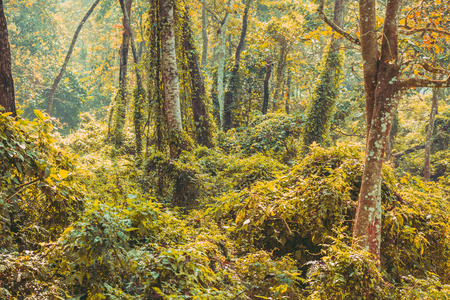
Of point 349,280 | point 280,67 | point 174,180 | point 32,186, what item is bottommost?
point 349,280

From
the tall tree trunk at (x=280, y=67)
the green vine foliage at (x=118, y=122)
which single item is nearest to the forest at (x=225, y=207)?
the green vine foliage at (x=118, y=122)

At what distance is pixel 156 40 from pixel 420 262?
6.97 metres

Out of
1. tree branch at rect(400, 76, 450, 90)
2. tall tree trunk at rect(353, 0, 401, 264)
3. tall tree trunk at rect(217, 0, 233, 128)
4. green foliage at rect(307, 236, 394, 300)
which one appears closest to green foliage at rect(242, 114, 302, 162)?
tall tree trunk at rect(217, 0, 233, 128)

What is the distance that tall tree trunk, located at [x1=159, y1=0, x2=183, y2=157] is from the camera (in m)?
7.20

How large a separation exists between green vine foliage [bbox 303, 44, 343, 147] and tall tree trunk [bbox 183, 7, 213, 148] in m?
3.26

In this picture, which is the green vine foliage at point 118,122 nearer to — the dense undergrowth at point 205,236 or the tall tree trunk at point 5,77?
the dense undergrowth at point 205,236

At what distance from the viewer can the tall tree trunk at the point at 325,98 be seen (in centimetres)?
962

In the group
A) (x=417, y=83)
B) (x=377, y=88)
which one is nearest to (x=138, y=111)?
(x=377, y=88)

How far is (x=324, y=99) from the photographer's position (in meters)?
9.73

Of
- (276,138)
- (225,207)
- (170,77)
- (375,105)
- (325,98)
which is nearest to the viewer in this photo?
(375,105)

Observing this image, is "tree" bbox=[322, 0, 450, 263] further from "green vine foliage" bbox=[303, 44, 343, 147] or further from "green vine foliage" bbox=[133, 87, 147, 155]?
"green vine foliage" bbox=[133, 87, 147, 155]

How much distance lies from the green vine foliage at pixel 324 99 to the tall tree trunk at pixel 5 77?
26.2 ft

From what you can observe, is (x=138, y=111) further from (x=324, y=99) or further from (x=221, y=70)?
(x=324, y=99)

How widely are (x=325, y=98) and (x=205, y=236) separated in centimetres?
736
